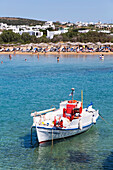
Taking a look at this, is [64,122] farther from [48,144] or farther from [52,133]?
[48,144]

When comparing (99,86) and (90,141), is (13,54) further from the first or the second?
(90,141)

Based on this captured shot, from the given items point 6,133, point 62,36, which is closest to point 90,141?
point 6,133

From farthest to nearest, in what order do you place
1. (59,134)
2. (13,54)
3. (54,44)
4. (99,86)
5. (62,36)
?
(62,36) < (54,44) < (13,54) < (99,86) < (59,134)

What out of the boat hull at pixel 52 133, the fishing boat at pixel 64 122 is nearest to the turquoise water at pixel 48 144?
the boat hull at pixel 52 133

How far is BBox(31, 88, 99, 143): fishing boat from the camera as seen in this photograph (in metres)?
21.8

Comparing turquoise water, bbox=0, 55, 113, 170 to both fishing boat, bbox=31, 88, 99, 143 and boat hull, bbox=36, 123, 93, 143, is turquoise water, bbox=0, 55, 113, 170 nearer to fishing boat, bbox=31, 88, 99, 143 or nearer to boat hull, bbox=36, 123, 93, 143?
boat hull, bbox=36, 123, 93, 143

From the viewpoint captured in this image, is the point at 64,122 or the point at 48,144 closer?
the point at 48,144

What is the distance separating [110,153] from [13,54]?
95.6m

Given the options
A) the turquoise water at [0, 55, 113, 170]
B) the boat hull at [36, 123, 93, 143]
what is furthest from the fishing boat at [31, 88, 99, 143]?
the turquoise water at [0, 55, 113, 170]

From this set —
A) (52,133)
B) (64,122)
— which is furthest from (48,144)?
(64,122)

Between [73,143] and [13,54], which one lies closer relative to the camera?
[73,143]

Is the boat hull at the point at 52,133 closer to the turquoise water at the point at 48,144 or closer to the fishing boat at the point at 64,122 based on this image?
the fishing boat at the point at 64,122

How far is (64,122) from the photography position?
22.8 metres

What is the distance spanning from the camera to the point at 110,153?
20656 mm
